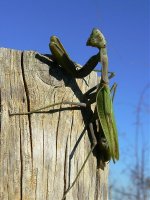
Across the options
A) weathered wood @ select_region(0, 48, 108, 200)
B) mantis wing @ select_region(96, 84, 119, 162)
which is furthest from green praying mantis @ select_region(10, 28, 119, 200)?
weathered wood @ select_region(0, 48, 108, 200)

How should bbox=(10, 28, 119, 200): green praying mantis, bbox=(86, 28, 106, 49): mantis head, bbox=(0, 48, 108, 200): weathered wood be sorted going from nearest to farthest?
1. bbox=(0, 48, 108, 200): weathered wood
2. bbox=(10, 28, 119, 200): green praying mantis
3. bbox=(86, 28, 106, 49): mantis head

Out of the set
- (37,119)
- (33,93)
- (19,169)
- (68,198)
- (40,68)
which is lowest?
(68,198)

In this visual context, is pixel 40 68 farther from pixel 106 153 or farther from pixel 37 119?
pixel 106 153

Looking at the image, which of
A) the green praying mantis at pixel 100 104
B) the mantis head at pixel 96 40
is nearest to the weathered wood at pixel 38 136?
the green praying mantis at pixel 100 104

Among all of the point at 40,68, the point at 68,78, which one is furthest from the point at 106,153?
the point at 40,68

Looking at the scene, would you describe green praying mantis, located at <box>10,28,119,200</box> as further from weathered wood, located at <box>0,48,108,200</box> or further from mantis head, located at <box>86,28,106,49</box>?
mantis head, located at <box>86,28,106,49</box>

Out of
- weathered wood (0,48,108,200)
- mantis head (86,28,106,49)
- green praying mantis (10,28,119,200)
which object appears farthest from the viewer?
mantis head (86,28,106,49)
